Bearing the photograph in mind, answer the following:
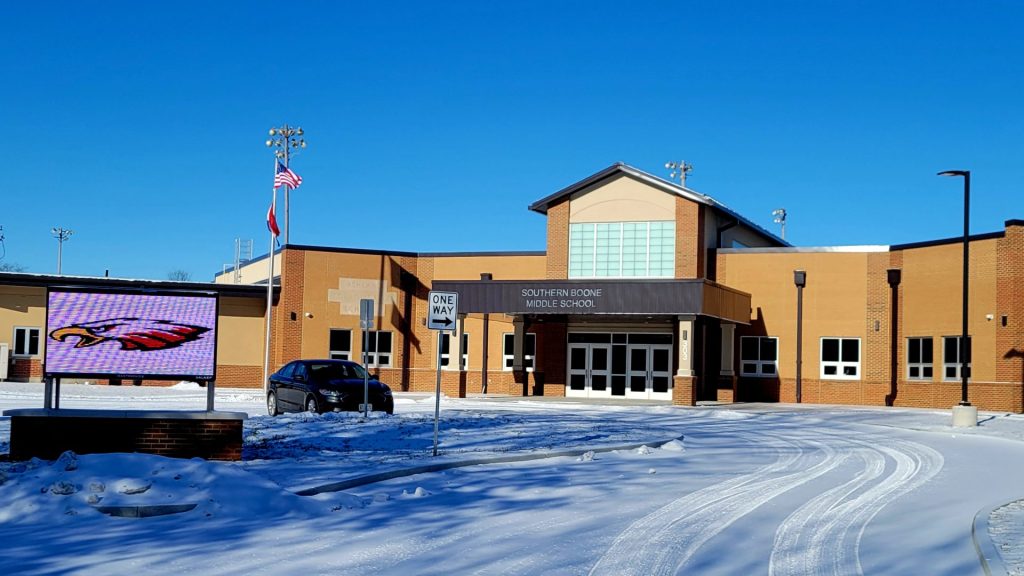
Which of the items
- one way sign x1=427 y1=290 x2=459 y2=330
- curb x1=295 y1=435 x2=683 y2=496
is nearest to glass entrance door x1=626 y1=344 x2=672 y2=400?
curb x1=295 y1=435 x2=683 y2=496

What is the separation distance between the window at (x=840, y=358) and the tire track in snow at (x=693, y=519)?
23435 mm

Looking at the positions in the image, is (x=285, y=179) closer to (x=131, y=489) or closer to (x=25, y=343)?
(x=25, y=343)

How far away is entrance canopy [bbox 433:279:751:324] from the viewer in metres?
36.6

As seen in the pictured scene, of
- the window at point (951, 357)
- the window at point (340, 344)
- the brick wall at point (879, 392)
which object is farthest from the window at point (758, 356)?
the window at point (340, 344)

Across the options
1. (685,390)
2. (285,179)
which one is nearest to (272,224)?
(285,179)

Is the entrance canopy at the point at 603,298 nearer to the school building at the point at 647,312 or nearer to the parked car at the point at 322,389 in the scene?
the school building at the point at 647,312

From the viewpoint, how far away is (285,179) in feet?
142

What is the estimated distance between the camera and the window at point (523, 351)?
43.2 metres

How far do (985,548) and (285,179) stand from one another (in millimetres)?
36756

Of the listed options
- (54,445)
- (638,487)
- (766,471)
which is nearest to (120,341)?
(54,445)

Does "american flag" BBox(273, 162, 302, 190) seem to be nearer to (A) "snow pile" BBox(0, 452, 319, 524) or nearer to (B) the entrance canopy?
(B) the entrance canopy

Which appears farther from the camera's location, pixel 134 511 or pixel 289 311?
pixel 289 311

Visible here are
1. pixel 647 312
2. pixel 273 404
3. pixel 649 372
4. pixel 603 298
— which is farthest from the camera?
pixel 649 372

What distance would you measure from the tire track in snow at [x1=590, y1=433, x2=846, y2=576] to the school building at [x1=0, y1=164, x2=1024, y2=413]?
20.2 meters
